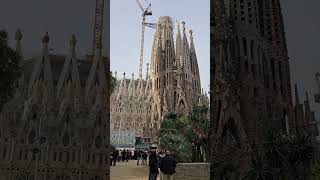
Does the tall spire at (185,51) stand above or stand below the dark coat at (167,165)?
above

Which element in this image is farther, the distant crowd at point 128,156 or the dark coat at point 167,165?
the distant crowd at point 128,156

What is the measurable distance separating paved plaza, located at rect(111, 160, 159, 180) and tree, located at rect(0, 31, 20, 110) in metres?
2.75

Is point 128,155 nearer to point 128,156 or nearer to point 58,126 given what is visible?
point 128,156

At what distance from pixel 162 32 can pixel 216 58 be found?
155cm

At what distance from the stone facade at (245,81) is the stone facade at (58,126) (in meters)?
2.47

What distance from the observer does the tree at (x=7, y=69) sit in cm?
797

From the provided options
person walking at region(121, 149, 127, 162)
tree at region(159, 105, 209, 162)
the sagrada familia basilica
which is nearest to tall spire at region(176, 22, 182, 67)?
the sagrada familia basilica

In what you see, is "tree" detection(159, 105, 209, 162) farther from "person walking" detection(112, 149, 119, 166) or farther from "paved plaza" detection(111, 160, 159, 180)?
"person walking" detection(112, 149, 119, 166)

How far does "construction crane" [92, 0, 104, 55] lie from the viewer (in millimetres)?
7789

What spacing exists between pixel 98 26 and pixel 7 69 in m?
2.21

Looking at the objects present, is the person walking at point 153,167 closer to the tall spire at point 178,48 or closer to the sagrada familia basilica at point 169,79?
the sagrada familia basilica at point 169,79

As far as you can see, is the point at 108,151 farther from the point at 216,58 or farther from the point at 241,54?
the point at 241,54

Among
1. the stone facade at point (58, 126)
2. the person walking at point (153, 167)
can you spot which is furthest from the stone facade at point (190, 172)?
the stone facade at point (58, 126)

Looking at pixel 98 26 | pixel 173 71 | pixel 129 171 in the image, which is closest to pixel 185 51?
pixel 173 71
